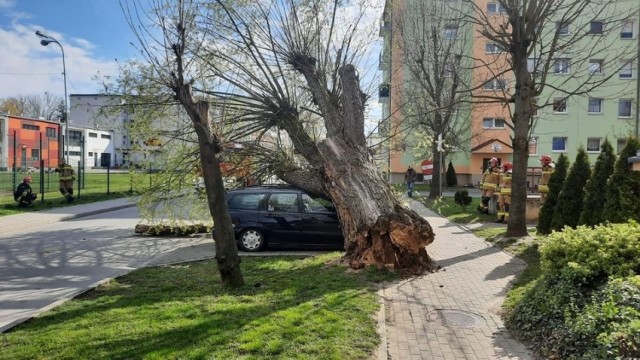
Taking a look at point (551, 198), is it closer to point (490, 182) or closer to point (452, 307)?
point (490, 182)

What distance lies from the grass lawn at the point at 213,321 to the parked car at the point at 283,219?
2771 millimetres

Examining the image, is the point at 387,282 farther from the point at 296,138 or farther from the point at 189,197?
the point at 189,197

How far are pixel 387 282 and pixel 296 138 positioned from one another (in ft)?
15.2

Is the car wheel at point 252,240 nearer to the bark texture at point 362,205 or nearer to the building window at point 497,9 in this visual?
the bark texture at point 362,205

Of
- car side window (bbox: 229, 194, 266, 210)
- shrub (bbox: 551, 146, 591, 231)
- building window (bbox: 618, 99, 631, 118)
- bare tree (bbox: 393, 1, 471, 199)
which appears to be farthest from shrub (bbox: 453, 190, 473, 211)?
building window (bbox: 618, 99, 631, 118)

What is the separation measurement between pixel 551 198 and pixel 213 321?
9.12 m

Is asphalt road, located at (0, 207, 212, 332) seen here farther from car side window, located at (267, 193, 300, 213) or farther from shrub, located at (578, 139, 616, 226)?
shrub, located at (578, 139, 616, 226)

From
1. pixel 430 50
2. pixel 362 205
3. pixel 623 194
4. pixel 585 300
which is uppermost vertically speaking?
pixel 430 50

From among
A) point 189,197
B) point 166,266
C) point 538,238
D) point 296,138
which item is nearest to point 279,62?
point 296,138

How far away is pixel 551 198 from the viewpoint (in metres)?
11.3

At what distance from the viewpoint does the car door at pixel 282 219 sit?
1080 cm

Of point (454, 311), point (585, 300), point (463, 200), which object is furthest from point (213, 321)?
point (463, 200)

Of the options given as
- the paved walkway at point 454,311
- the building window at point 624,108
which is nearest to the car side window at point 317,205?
the paved walkway at point 454,311

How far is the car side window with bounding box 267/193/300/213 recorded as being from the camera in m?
11.0
